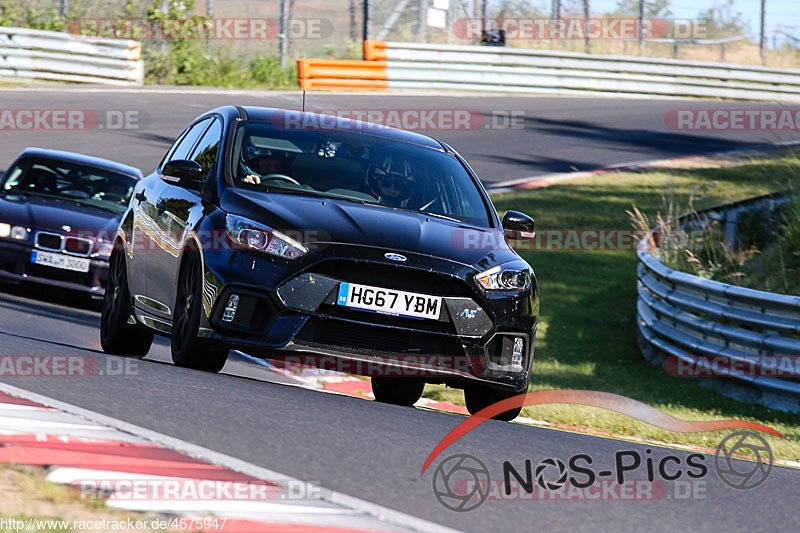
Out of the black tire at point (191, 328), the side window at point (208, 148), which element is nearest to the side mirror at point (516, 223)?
the side window at point (208, 148)

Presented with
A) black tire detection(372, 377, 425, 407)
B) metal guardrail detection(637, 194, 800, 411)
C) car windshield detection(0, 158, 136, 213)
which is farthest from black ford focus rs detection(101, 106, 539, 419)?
car windshield detection(0, 158, 136, 213)

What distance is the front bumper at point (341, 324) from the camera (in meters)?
6.27

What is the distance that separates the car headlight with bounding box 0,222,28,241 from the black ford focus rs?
14.5ft

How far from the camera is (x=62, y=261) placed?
11.8 meters

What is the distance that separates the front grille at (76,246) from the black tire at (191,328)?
203 inches

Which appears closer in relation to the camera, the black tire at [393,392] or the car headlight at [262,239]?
the car headlight at [262,239]

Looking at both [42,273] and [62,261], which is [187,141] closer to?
[62,261]

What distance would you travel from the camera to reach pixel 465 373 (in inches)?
257
